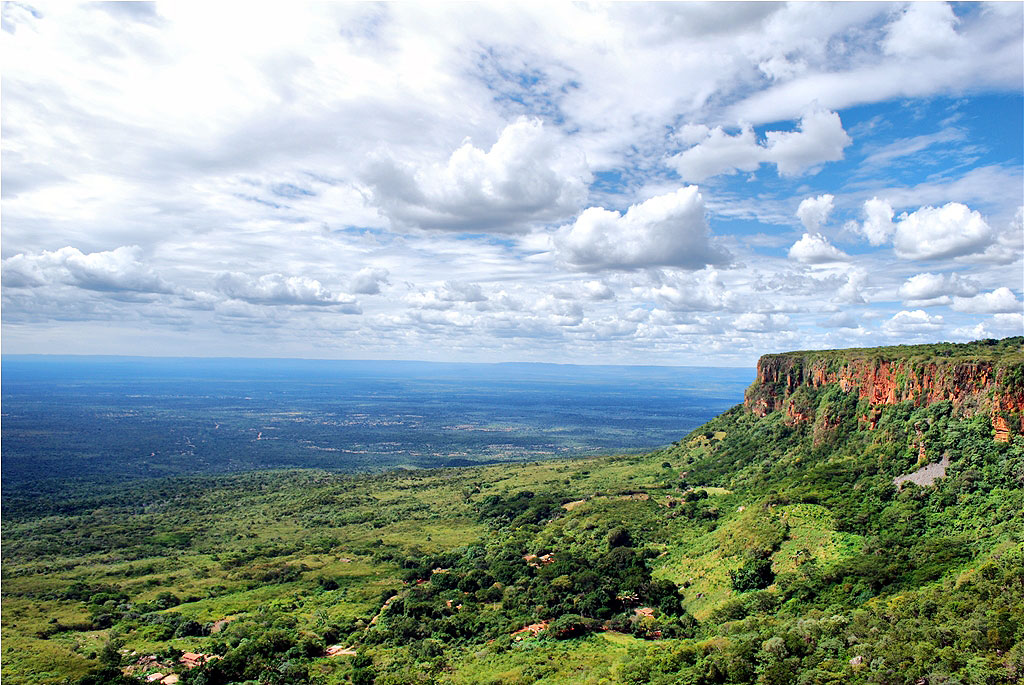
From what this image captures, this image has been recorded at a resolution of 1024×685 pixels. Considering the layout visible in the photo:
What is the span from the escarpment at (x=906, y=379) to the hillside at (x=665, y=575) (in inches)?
12.7

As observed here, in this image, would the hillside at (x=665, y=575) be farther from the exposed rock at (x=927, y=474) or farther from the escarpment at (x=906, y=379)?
the escarpment at (x=906, y=379)

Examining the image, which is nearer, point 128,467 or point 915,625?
point 915,625

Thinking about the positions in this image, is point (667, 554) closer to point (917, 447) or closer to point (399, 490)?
point (917, 447)

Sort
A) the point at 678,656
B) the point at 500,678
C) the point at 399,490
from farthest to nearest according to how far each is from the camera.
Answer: the point at 399,490 → the point at 500,678 → the point at 678,656

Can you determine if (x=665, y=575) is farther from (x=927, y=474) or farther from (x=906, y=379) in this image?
(x=906, y=379)

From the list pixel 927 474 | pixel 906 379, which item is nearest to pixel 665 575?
pixel 927 474

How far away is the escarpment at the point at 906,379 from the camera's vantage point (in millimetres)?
48875

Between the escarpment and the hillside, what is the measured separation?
32 cm

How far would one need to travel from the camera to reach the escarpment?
48.9m

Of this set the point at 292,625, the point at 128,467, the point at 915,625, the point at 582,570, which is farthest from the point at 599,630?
the point at 128,467

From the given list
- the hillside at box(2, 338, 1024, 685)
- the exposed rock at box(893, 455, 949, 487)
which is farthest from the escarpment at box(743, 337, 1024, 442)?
the exposed rock at box(893, 455, 949, 487)

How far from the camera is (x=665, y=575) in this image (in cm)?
5628

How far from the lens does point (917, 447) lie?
5650 cm

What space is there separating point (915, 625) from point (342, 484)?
122 meters
